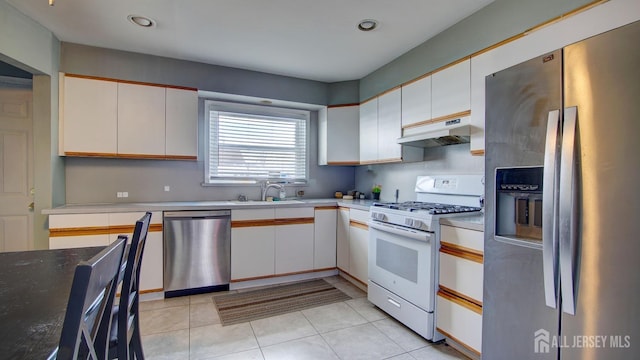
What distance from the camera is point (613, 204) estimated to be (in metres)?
1.17

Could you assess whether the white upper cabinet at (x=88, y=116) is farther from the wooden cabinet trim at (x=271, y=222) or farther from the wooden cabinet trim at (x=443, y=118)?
the wooden cabinet trim at (x=443, y=118)

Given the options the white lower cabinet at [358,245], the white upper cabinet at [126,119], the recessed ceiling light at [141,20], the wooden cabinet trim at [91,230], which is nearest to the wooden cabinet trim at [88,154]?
the white upper cabinet at [126,119]

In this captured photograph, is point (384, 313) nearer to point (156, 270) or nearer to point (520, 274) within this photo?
point (520, 274)

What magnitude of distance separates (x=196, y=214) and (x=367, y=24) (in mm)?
2368

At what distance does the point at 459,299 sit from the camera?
2045 millimetres

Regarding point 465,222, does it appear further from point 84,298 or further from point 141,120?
point 141,120

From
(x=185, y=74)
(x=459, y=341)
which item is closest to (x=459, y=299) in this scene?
(x=459, y=341)

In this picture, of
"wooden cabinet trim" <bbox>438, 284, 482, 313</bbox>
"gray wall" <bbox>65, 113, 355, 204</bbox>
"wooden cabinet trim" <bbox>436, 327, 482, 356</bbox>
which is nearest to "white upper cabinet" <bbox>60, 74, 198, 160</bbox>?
"gray wall" <bbox>65, 113, 355, 204</bbox>

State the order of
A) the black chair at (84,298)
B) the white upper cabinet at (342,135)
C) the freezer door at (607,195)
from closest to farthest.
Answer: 1. the black chair at (84,298)
2. the freezer door at (607,195)
3. the white upper cabinet at (342,135)

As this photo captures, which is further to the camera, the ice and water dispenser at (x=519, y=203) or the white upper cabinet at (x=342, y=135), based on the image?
the white upper cabinet at (x=342, y=135)

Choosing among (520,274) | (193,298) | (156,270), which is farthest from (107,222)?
(520,274)

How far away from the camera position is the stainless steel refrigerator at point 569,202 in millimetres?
1142

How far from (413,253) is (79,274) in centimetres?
213

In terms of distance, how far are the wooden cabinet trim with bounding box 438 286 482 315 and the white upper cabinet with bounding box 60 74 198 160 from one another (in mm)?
2759
